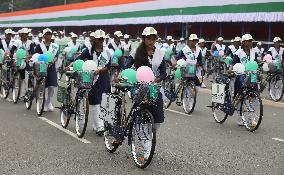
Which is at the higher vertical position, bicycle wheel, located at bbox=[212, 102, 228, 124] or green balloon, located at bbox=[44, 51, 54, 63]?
green balloon, located at bbox=[44, 51, 54, 63]

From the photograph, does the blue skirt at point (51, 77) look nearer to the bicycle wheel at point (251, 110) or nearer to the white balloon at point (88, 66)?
the white balloon at point (88, 66)

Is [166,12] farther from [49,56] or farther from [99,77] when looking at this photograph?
[99,77]

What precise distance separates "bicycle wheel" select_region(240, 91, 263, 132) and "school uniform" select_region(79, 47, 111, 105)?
304cm

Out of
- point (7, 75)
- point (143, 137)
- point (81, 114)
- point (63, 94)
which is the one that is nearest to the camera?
point (143, 137)

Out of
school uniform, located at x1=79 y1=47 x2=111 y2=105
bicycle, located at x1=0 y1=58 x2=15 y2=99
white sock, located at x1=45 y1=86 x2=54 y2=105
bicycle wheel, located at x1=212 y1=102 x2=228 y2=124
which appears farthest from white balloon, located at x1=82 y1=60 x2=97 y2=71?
bicycle, located at x1=0 y1=58 x2=15 y2=99

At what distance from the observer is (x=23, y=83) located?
47.8 ft

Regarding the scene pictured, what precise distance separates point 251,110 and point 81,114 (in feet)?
11.9

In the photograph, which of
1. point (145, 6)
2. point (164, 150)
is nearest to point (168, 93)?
point (164, 150)

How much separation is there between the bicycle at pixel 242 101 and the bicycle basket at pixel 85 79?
344cm

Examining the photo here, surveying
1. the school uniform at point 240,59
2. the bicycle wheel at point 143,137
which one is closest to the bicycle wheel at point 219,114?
the school uniform at point 240,59

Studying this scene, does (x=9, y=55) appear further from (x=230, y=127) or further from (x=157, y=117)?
(x=157, y=117)

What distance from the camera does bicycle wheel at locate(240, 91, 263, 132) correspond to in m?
10.6

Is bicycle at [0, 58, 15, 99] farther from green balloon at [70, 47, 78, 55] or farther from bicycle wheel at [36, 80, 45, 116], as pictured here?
green balloon at [70, 47, 78, 55]

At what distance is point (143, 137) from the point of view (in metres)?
7.33
